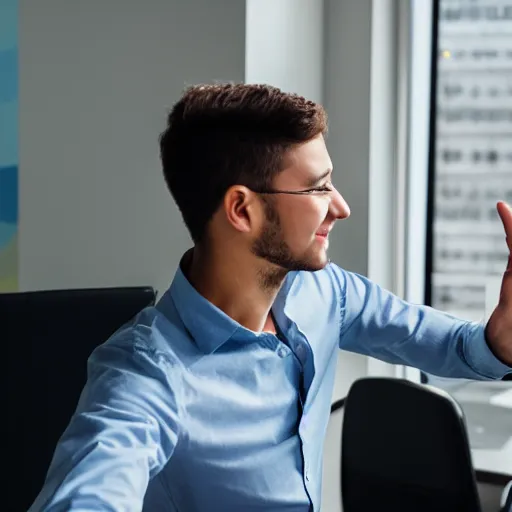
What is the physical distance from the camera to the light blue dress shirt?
1.14m

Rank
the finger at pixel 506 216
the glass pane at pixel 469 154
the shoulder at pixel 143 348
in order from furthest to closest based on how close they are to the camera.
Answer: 1. the glass pane at pixel 469 154
2. the finger at pixel 506 216
3. the shoulder at pixel 143 348

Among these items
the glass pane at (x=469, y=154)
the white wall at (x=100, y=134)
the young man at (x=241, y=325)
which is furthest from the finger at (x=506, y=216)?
the glass pane at (x=469, y=154)

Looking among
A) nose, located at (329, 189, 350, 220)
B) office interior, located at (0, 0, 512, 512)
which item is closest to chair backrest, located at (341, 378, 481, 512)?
office interior, located at (0, 0, 512, 512)

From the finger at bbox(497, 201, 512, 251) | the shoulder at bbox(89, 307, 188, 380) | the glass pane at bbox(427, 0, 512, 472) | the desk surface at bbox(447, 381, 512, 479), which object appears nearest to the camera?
the shoulder at bbox(89, 307, 188, 380)

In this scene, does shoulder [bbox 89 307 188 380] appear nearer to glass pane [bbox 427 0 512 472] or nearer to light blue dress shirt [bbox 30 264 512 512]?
light blue dress shirt [bbox 30 264 512 512]

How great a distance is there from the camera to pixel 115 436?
3.78 ft

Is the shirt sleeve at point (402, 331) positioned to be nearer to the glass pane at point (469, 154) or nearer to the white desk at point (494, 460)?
the white desk at point (494, 460)

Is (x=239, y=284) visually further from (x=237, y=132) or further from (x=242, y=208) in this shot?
(x=237, y=132)

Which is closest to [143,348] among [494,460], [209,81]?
[209,81]

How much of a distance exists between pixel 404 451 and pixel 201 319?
838 mm

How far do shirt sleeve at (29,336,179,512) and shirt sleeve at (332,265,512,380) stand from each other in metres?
0.54

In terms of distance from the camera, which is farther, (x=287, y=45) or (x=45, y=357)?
(x=287, y=45)

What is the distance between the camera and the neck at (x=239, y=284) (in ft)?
4.92

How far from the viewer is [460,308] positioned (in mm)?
2988
